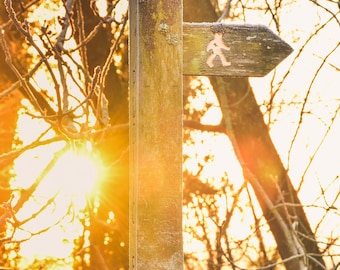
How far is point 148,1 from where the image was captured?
2.22m

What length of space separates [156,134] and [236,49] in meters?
0.44

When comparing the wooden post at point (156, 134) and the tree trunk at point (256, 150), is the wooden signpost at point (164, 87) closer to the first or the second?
the wooden post at point (156, 134)

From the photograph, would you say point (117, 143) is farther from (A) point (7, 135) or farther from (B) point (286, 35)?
(B) point (286, 35)

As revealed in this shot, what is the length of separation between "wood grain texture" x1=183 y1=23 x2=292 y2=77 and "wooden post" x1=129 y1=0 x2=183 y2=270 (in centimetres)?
5

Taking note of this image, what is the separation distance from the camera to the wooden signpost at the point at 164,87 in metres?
2.10

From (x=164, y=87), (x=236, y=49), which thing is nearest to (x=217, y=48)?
(x=236, y=49)

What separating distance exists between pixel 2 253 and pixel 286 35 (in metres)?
4.07

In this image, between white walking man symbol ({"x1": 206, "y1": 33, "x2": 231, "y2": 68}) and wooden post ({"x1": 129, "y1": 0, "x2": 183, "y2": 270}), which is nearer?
wooden post ({"x1": 129, "y1": 0, "x2": 183, "y2": 270})

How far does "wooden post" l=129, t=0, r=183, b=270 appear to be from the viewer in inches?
82.4

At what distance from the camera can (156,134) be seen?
2146 mm

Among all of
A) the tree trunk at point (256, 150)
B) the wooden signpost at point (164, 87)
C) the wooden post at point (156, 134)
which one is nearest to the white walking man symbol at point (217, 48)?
the wooden signpost at point (164, 87)

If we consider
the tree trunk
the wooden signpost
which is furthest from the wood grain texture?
the tree trunk

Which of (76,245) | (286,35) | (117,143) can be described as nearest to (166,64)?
(117,143)

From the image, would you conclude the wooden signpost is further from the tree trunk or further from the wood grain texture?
the tree trunk
